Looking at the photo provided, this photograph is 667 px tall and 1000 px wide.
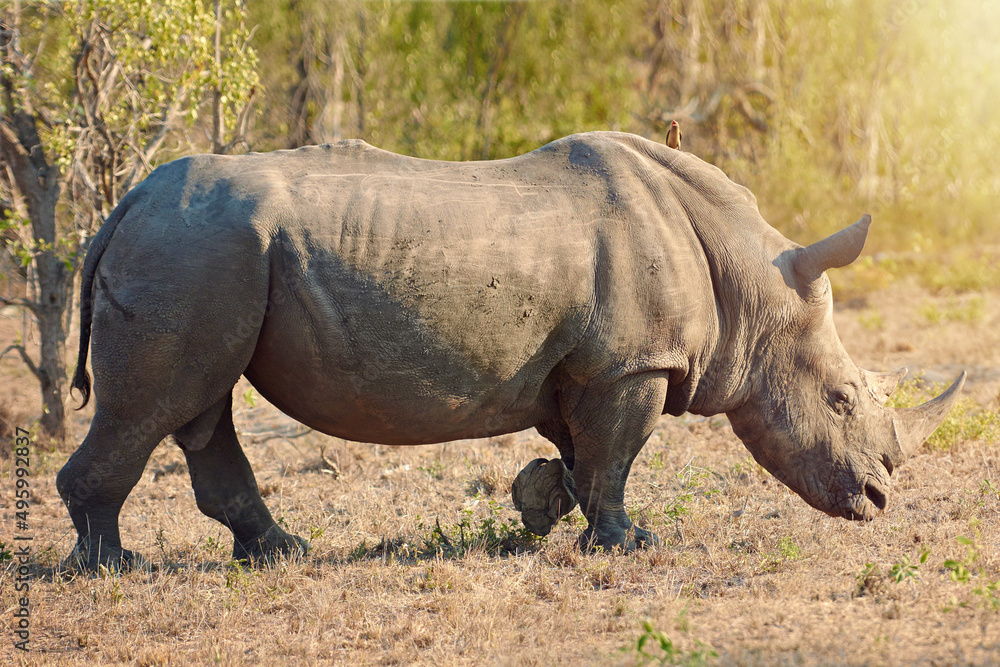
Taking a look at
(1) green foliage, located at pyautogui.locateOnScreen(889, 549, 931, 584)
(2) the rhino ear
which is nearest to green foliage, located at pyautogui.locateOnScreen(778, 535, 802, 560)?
(1) green foliage, located at pyautogui.locateOnScreen(889, 549, 931, 584)

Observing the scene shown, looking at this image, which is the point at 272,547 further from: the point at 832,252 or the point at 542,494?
the point at 832,252

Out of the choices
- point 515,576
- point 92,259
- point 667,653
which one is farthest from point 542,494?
point 92,259

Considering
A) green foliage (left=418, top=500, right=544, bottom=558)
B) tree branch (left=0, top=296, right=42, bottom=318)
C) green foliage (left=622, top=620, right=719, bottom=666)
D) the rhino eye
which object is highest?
the rhino eye

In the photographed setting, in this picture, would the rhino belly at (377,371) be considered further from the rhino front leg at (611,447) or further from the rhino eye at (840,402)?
the rhino eye at (840,402)

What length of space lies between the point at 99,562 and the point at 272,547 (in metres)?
0.84

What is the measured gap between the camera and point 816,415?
16.4ft

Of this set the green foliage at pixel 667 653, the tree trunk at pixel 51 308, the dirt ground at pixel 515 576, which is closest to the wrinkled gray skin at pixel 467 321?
the dirt ground at pixel 515 576

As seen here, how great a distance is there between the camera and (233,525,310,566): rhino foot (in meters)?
4.99

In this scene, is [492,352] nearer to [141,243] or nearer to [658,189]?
[658,189]

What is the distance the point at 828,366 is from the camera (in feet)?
16.5

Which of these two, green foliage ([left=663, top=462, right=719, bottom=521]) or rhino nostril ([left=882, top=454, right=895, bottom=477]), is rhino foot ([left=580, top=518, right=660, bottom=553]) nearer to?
green foliage ([left=663, top=462, right=719, bottom=521])

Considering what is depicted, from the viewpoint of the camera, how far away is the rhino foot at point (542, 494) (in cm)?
491

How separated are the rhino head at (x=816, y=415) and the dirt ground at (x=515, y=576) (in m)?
0.27

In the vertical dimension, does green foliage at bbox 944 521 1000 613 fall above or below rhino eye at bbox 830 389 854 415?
below
